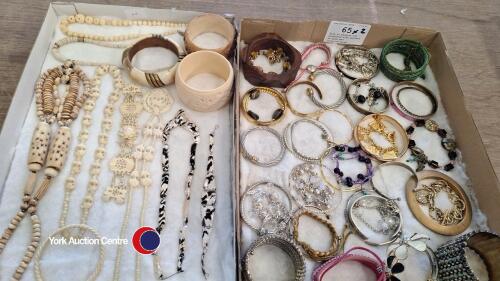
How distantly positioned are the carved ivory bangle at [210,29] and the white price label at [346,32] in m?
0.39

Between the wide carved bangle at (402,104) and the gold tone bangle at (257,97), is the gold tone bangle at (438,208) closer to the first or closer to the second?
the wide carved bangle at (402,104)

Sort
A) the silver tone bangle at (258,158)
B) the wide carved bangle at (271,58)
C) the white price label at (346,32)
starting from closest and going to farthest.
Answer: the silver tone bangle at (258,158) < the wide carved bangle at (271,58) < the white price label at (346,32)

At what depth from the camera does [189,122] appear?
1391mm

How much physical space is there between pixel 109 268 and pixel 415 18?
5.42ft

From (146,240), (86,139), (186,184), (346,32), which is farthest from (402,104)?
(86,139)

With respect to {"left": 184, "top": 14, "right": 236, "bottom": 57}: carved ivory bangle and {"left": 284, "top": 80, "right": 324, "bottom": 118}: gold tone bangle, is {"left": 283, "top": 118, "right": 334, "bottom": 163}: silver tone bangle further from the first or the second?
{"left": 184, "top": 14, "right": 236, "bottom": 57}: carved ivory bangle

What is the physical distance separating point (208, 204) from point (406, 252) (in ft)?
2.06

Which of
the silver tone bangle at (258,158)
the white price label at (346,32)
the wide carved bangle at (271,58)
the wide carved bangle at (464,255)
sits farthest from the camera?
the white price label at (346,32)

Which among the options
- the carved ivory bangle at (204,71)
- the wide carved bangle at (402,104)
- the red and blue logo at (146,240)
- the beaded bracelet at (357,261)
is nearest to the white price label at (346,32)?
the wide carved bangle at (402,104)

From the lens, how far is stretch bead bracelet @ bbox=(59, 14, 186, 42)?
60.0 inches

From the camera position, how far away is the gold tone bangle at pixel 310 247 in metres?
1.18

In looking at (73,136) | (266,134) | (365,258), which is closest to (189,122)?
(266,134)

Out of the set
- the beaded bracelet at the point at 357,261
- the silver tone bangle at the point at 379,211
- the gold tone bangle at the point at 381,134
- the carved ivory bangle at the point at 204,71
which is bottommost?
the beaded bracelet at the point at 357,261

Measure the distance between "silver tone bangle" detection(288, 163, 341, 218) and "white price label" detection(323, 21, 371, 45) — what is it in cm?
58
